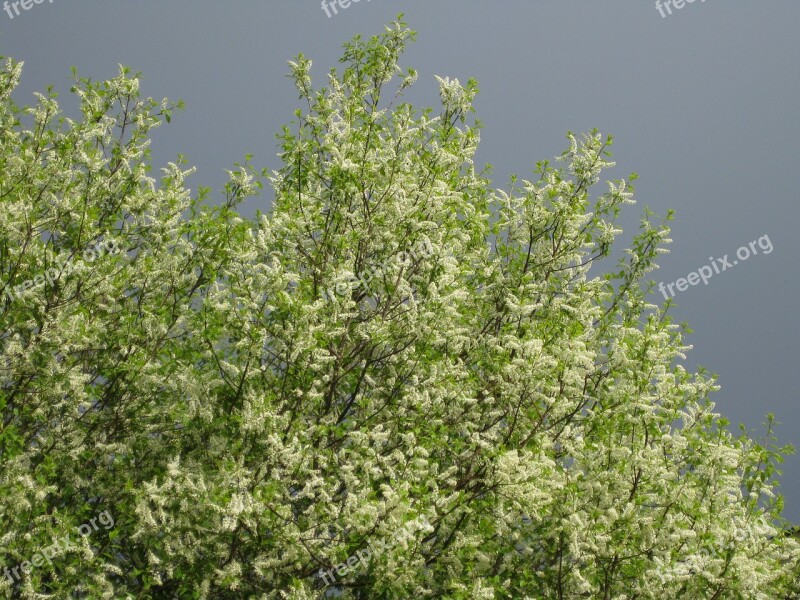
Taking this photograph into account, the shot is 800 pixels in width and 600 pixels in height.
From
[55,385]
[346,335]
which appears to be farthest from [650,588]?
[55,385]

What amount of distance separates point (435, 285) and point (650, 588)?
4384 millimetres

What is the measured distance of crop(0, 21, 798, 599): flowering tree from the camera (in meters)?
8.57

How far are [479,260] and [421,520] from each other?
17.6 ft

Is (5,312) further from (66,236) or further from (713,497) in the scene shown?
(713,497)

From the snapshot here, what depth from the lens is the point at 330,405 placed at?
10.1 m

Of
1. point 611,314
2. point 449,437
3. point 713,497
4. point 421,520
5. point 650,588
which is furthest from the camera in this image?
point 611,314

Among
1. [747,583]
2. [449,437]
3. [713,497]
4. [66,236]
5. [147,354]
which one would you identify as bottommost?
[747,583]

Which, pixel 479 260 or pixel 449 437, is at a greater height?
pixel 479 260

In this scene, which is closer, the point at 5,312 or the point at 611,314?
the point at 5,312

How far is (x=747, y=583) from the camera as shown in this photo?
854 cm

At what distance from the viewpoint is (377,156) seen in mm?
11641

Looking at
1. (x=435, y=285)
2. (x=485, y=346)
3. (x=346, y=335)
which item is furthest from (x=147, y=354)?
(x=485, y=346)

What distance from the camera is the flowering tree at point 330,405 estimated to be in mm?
8570

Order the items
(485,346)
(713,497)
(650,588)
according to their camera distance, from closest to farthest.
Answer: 1. (650,588)
2. (713,497)
3. (485,346)
